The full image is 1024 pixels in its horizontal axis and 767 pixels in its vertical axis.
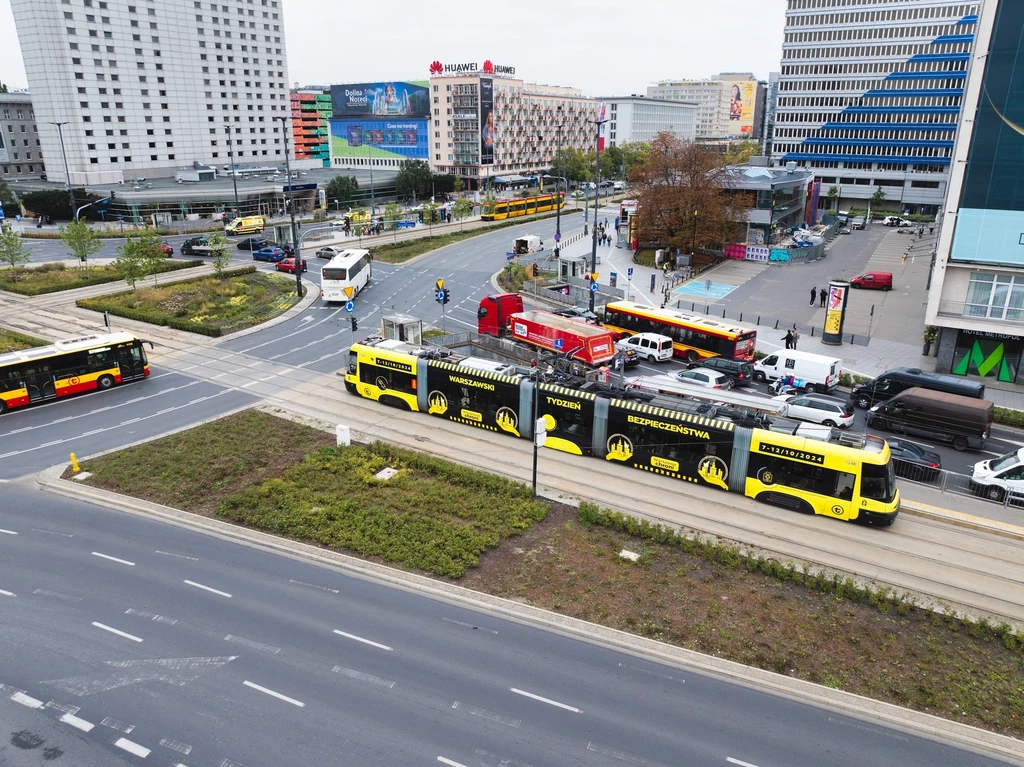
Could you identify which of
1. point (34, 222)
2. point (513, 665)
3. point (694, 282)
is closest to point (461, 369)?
point (513, 665)

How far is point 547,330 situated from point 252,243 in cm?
4524

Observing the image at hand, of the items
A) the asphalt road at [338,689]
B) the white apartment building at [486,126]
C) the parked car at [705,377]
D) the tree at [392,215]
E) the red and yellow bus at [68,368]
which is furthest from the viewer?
the white apartment building at [486,126]

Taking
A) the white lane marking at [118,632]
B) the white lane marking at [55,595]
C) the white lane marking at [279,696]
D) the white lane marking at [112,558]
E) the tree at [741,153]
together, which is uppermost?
the tree at [741,153]

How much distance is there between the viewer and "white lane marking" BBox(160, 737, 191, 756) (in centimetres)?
1352

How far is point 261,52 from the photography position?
129625 mm

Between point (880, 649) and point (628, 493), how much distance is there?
9.57 m

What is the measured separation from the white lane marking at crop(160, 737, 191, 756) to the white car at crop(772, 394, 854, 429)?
24.8 m

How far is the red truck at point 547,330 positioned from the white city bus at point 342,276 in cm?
1392

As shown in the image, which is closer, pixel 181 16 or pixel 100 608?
pixel 100 608

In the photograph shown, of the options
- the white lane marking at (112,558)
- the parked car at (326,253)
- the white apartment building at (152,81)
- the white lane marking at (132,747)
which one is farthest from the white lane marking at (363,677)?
the white apartment building at (152,81)

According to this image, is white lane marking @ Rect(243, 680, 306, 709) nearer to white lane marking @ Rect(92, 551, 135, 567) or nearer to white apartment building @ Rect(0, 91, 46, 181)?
white lane marking @ Rect(92, 551, 135, 567)

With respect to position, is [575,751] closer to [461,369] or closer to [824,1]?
[461,369]

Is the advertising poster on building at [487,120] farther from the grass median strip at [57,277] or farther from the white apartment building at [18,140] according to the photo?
the grass median strip at [57,277]

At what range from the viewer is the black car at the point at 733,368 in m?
36.2
